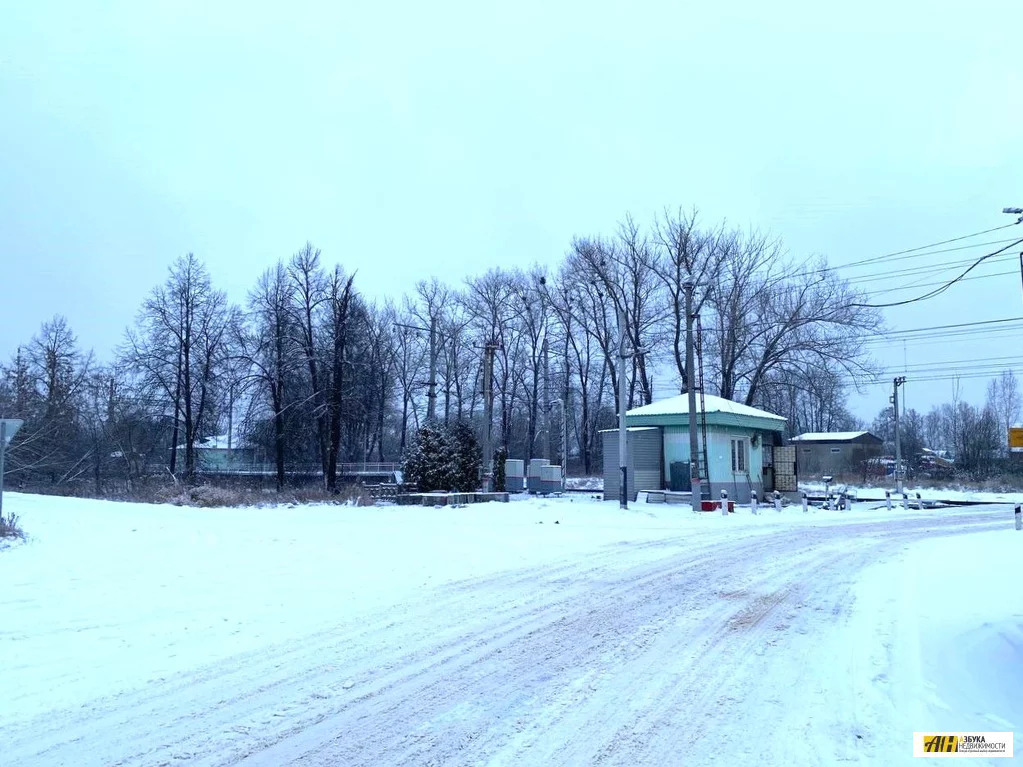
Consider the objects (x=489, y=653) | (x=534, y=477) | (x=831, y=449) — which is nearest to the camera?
(x=489, y=653)

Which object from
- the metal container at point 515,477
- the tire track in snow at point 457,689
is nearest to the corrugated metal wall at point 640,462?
the metal container at point 515,477

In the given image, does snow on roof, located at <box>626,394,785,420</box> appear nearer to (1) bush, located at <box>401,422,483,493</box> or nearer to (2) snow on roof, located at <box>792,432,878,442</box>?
(1) bush, located at <box>401,422,483,493</box>

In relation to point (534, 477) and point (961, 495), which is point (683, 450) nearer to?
point (534, 477)

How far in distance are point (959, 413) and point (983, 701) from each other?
98.9 metres

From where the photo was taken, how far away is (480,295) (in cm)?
6656

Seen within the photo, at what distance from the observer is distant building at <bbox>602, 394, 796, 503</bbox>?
35344 millimetres

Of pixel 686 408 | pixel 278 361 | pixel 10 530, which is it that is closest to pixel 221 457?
pixel 278 361

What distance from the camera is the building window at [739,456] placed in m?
36.3

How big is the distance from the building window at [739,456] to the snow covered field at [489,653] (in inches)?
749

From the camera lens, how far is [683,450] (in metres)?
36.2

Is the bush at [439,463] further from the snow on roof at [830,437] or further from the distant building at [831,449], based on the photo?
the snow on roof at [830,437]

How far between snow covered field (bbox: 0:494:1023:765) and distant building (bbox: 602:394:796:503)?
18.0 metres

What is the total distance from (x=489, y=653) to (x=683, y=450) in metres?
28.9

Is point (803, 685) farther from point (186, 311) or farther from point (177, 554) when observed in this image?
point (186, 311)
